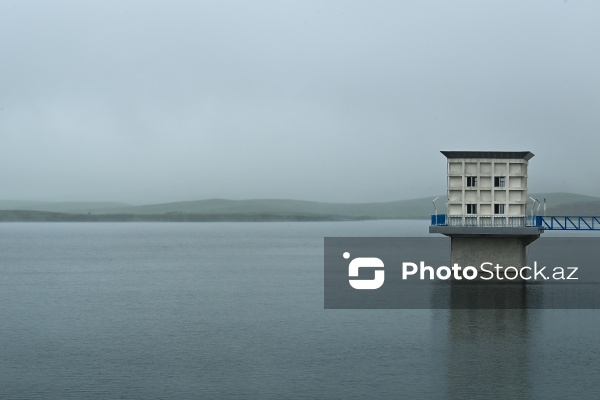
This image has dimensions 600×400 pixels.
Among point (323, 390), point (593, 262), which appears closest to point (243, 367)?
point (323, 390)

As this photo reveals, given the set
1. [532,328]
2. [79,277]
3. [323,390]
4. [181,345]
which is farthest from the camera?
[79,277]

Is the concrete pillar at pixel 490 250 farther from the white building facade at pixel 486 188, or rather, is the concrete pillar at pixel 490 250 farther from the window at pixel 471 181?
the window at pixel 471 181

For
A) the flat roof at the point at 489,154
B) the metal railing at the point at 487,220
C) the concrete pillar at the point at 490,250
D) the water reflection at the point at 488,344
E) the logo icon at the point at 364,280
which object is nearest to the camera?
the water reflection at the point at 488,344

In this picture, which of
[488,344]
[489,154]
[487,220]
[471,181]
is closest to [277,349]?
[488,344]

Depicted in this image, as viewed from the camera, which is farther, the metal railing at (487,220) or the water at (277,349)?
the metal railing at (487,220)

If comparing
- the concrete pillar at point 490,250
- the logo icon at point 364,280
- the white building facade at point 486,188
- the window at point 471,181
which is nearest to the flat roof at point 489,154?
the white building facade at point 486,188

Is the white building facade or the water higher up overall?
the white building facade

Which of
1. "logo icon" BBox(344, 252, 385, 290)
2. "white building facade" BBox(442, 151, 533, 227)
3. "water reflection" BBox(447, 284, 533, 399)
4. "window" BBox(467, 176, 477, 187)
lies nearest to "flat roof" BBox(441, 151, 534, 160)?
"white building facade" BBox(442, 151, 533, 227)

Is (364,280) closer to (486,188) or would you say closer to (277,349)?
(486,188)

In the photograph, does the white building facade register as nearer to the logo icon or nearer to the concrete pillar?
the concrete pillar

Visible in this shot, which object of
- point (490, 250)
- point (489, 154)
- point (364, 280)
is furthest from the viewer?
point (364, 280)

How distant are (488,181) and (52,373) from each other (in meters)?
46.8

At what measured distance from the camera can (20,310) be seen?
64.2 m

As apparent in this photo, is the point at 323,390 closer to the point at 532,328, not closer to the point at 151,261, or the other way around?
the point at 532,328
